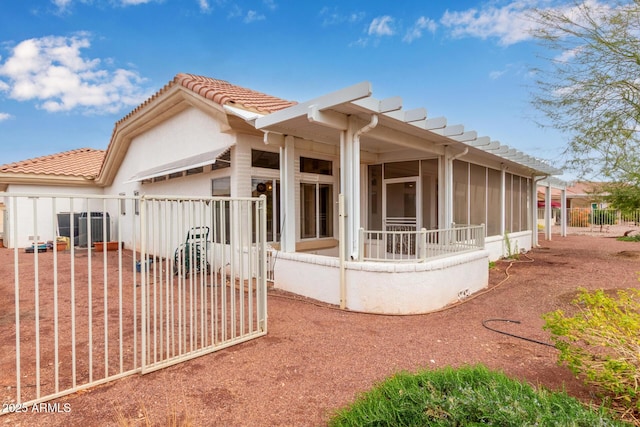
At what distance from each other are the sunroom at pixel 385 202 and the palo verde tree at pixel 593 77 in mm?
1896

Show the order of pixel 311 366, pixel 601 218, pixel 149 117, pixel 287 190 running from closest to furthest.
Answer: pixel 311 366
pixel 287 190
pixel 149 117
pixel 601 218

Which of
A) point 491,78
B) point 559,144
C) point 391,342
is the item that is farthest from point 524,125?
point 391,342

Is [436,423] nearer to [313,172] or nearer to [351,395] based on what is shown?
[351,395]

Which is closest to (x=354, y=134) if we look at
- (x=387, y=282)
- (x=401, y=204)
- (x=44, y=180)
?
(x=387, y=282)

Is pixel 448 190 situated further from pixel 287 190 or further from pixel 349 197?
pixel 287 190

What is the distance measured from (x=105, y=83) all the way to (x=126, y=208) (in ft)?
20.5

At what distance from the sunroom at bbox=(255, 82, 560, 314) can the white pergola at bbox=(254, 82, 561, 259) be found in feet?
0.07

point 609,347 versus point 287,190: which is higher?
point 287,190

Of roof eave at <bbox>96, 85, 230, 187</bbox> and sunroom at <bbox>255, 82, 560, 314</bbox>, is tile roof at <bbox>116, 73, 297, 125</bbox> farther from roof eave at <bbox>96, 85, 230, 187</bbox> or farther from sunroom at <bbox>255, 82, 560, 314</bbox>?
sunroom at <bbox>255, 82, 560, 314</bbox>

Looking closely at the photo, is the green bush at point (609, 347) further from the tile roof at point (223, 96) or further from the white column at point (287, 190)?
the tile roof at point (223, 96)

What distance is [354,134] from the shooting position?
261 inches

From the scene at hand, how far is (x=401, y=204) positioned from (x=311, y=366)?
7.30m

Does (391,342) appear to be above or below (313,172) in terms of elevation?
below

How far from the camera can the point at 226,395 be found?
340 centimetres
